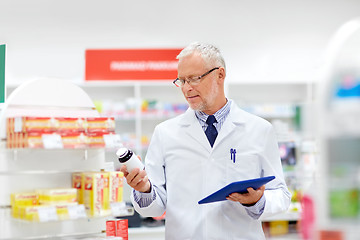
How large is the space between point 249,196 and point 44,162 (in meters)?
1.15

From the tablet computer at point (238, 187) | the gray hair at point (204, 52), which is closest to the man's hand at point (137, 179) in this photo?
the tablet computer at point (238, 187)

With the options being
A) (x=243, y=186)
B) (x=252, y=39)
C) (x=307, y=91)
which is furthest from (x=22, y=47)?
(x=243, y=186)

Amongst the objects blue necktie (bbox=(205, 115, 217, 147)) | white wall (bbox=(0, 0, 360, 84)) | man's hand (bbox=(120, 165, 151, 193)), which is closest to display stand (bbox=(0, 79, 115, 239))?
man's hand (bbox=(120, 165, 151, 193))

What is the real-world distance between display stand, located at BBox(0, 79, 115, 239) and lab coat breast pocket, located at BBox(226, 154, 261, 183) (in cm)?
78

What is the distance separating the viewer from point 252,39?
327 inches

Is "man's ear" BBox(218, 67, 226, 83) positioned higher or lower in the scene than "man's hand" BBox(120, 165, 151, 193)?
higher

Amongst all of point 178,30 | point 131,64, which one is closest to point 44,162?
point 131,64

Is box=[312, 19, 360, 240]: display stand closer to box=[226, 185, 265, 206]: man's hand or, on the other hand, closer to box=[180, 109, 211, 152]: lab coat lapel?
box=[226, 185, 265, 206]: man's hand

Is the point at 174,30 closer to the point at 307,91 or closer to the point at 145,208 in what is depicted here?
the point at 307,91

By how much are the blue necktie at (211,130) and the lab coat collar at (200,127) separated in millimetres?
49

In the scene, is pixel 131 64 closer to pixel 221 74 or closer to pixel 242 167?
pixel 221 74

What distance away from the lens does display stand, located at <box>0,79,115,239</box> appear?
2691 mm

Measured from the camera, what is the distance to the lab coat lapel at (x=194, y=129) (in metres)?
2.78

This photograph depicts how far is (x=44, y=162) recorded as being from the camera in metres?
2.84
